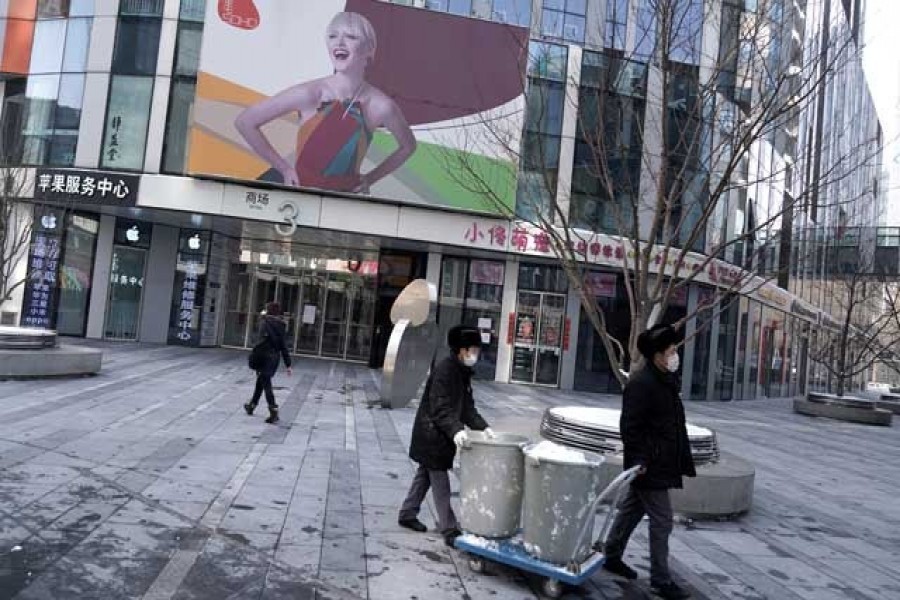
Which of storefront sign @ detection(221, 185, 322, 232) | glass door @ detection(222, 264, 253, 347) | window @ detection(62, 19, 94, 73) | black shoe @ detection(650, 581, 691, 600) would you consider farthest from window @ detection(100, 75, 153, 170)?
black shoe @ detection(650, 581, 691, 600)

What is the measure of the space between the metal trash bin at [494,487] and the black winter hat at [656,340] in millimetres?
1047

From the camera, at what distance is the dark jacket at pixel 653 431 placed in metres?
4.61

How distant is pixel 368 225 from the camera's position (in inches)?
815

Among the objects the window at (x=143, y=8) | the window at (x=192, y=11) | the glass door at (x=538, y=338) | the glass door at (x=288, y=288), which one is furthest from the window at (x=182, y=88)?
the glass door at (x=538, y=338)

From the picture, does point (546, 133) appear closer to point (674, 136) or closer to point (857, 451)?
point (674, 136)

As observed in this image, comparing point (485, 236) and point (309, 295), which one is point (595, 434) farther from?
point (309, 295)

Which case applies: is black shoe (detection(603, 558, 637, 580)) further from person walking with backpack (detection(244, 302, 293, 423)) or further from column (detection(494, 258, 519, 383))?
column (detection(494, 258, 519, 383))

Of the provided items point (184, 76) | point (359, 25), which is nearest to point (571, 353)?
point (359, 25)

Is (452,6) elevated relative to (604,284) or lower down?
elevated

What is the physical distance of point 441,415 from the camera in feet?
16.6

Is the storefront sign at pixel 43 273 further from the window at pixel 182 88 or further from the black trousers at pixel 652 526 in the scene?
the black trousers at pixel 652 526

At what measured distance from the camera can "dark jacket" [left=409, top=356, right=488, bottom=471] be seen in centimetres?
508

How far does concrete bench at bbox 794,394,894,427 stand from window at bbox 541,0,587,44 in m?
13.7

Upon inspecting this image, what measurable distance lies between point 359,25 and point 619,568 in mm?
18956
